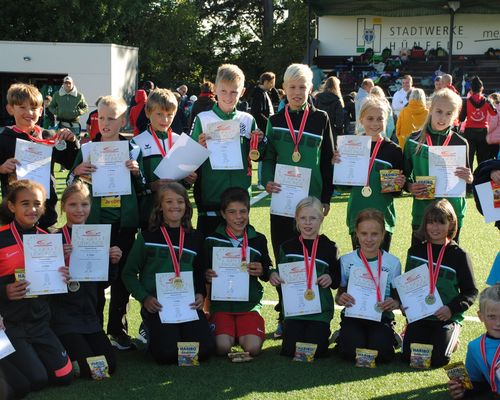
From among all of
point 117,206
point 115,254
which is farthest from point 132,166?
point 115,254

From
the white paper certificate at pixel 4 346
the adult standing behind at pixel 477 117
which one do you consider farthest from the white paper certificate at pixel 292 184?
the adult standing behind at pixel 477 117

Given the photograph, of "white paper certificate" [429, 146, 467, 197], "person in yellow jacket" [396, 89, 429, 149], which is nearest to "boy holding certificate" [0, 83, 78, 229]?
"white paper certificate" [429, 146, 467, 197]

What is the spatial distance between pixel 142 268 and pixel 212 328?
2.15ft

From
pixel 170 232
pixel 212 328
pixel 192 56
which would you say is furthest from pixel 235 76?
pixel 192 56

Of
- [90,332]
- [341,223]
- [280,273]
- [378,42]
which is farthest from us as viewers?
[378,42]

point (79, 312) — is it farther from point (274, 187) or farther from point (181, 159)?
point (274, 187)

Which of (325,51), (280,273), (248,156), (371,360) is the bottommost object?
(371,360)

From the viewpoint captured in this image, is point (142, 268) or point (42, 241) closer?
point (42, 241)

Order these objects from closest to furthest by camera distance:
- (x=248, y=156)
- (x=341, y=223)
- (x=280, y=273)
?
(x=280, y=273)
(x=248, y=156)
(x=341, y=223)

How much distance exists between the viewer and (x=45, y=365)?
4.45 metres

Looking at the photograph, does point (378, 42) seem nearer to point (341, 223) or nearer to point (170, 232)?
point (341, 223)

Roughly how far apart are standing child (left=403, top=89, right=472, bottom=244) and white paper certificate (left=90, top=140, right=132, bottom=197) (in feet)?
6.93

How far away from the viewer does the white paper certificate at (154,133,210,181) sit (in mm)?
5266

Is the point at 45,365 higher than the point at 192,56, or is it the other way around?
the point at 192,56
